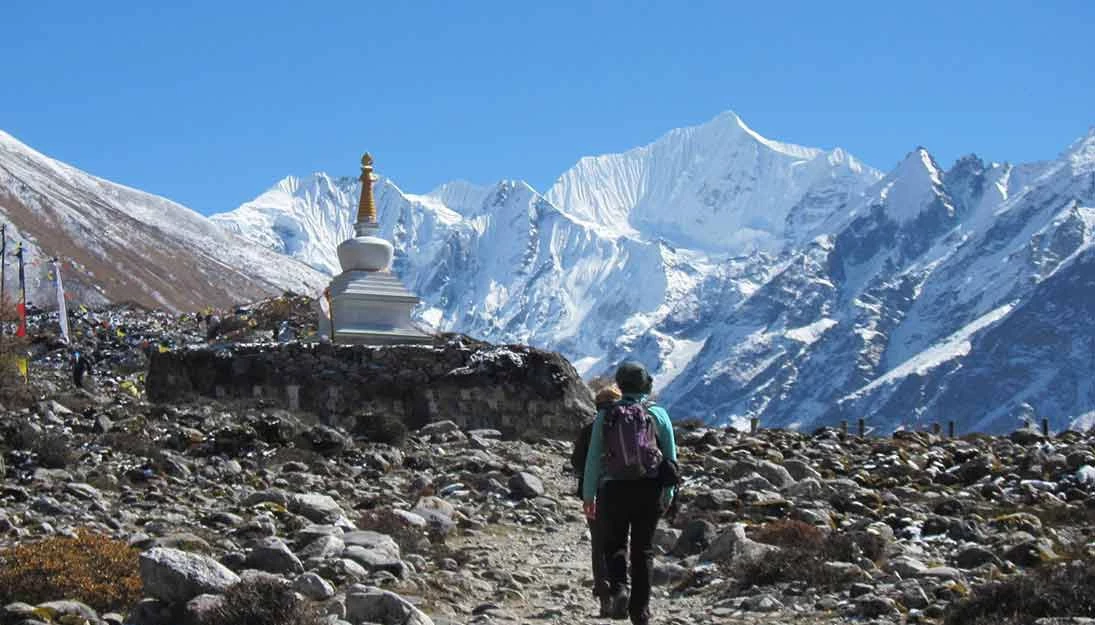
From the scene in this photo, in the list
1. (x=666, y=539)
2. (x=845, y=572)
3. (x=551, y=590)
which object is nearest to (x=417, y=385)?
(x=666, y=539)

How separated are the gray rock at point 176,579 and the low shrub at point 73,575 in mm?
661

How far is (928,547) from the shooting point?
14391 mm

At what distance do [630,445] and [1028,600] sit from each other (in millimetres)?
2832

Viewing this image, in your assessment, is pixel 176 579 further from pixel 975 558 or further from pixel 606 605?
pixel 975 558

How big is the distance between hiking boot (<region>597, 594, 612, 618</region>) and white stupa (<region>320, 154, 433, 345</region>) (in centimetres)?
2809

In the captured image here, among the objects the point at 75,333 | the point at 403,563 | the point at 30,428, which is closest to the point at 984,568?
the point at 403,563

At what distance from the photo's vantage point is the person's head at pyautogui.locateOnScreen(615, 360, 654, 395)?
11344 mm

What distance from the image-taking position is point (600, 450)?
11.2m

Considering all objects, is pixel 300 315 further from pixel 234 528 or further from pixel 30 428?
pixel 234 528

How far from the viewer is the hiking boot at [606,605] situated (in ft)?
37.3

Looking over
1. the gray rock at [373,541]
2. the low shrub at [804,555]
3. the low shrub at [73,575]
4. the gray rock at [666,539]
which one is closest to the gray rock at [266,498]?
the gray rock at [373,541]

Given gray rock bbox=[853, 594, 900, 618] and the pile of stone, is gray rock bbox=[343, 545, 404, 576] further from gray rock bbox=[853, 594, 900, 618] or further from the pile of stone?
gray rock bbox=[853, 594, 900, 618]

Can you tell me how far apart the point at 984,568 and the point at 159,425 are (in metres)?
13.0

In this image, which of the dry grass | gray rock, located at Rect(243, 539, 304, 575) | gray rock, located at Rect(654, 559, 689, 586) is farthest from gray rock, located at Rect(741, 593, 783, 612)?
the dry grass
